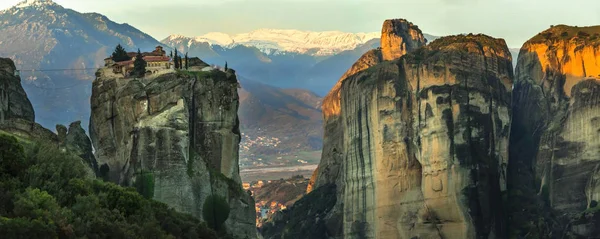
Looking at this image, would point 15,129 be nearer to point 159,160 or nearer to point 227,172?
point 159,160

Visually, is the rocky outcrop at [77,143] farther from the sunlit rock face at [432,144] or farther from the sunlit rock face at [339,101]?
the sunlit rock face at [339,101]

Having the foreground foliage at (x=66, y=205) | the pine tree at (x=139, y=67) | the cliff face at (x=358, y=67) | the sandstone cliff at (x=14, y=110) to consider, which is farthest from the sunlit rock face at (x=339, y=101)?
the foreground foliage at (x=66, y=205)

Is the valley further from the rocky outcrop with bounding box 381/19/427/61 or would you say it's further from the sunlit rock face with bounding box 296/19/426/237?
the rocky outcrop with bounding box 381/19/427/61

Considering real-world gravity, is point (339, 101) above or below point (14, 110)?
above

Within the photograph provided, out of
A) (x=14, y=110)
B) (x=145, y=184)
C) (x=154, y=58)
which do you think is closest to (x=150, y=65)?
(x=154, y=58)

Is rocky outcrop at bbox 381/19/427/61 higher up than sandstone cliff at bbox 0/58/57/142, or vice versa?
rocky outcrop at bbox 381/19/427/61

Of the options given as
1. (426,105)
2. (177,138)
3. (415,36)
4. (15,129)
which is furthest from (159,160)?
(415,36)

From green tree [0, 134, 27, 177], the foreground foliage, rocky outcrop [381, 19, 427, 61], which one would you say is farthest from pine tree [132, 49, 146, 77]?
rocky outcrop [381, 19, 427, 61]

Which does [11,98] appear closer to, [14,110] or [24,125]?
[14,110]

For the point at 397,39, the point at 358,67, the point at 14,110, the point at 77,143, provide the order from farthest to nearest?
the point at 397,39, the point at 358,67, the point at 77,143, the point at 14,110
